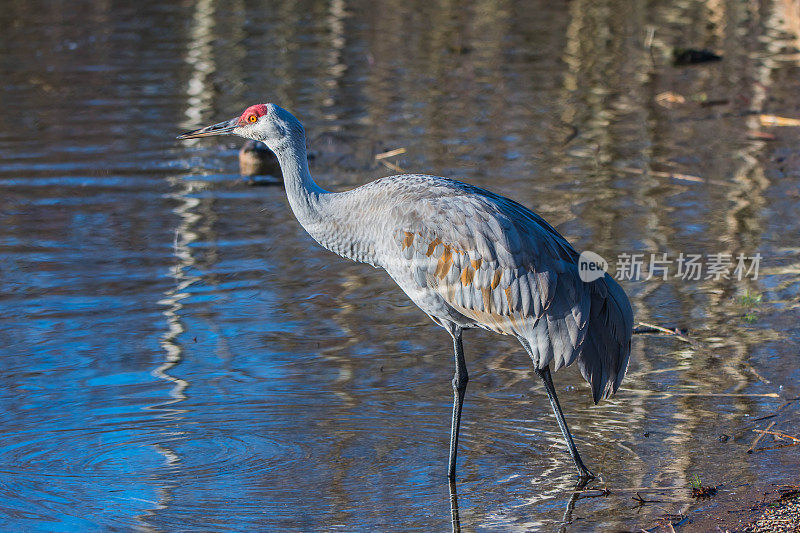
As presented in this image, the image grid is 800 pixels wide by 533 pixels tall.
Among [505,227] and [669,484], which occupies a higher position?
[505,227]

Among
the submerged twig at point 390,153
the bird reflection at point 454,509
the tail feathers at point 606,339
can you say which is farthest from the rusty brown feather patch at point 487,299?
the submerged twig at point 390,153

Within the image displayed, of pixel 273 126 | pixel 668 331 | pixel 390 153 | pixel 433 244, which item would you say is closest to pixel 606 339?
pixel 433 244

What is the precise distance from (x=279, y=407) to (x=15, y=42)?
1296 cm

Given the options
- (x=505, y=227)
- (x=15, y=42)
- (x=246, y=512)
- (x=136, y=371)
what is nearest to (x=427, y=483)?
(x=246, y=512)

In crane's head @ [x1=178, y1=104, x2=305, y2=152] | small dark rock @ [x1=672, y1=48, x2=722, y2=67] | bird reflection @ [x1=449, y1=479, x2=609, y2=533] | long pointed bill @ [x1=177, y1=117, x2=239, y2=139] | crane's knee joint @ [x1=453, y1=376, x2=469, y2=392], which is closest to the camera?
bird reflection @ [x1=449, y1=479, x2=609, y2=533]

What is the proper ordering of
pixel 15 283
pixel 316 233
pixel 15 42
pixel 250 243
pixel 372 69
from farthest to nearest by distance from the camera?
→ 1. pixel 15 42
2. pixel 372 69
3. pixel 250 243
4. pixel 15 283
5. pixel 316 233

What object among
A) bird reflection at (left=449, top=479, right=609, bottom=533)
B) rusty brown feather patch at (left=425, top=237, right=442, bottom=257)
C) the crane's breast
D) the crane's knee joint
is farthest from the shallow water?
rusty brown feather patch at (left=425, top=237, right=442, bottom=257)

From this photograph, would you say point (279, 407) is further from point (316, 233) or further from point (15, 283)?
point (15, 283)

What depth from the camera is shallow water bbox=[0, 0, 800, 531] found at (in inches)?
201

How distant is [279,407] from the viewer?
593 cm

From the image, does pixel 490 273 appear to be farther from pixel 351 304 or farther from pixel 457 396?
pixel 351 304

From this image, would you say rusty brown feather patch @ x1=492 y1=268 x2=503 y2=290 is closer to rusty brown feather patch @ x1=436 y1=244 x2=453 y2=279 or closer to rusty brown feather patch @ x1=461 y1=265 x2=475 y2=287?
rusty brown feather patch @ x1=461 y1=265 x2=475 y2=287

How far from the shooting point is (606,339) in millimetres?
5312

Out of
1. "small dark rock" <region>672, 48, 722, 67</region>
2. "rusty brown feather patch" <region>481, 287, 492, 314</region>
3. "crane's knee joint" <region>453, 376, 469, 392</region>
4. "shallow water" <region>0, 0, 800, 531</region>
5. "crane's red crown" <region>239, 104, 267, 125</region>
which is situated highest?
"crane's red crown" <region>239, 104, 267, 125</region>
